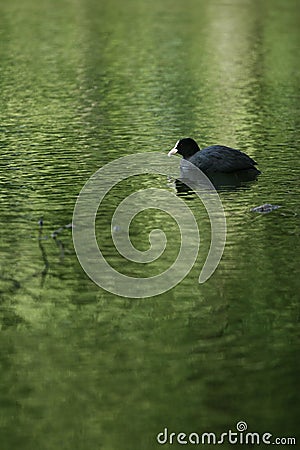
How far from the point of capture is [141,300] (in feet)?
25.3

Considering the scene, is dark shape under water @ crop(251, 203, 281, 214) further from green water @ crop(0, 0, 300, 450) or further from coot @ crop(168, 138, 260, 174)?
coot @ crop(168, 138, 260, 174)

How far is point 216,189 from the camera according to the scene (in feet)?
37.3

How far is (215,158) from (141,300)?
15.4 ft

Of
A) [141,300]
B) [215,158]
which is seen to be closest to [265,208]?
[215,158]

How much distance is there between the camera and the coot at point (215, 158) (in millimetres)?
11914

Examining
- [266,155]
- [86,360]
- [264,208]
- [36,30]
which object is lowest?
[86,360]

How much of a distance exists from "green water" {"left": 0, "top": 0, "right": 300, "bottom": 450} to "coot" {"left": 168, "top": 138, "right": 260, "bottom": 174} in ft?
1.21

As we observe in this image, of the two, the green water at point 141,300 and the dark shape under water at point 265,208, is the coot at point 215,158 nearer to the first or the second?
the green water at point 141,300

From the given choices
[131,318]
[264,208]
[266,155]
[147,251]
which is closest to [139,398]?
[131,318]

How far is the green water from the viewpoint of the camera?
5.94 metres

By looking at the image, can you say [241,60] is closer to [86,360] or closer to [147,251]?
[147,251]

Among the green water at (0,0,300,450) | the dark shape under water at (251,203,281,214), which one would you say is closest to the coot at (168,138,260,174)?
the green water at (0,0,300,450)

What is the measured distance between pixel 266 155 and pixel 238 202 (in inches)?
93.8

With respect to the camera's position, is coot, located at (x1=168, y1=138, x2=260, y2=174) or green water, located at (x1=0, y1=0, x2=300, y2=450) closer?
green water, located at (x1=0, y1=0, x2=300, y2=450)
